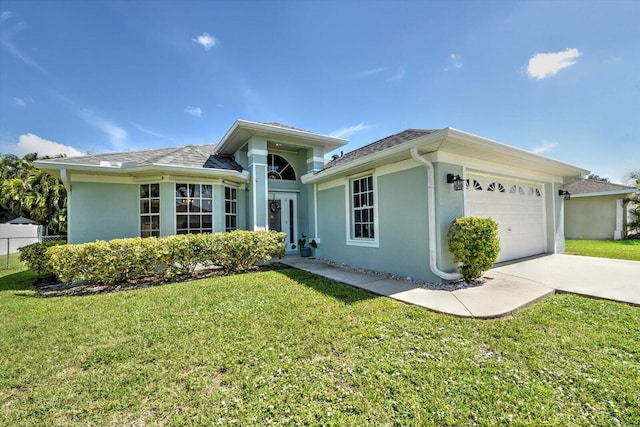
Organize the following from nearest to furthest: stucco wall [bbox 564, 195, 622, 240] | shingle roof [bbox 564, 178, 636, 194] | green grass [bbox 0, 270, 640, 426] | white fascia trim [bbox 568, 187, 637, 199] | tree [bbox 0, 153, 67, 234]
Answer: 1. green grass [bbox 0, 270, 640, 426]
2. white fascia trim [bbox 568, 187, 637, 199]
3. shingle roof [bbox 564, 178, 636, 194]
4. stucco wall [bbox 564, 195, 622, 240]
5. tree [bbox 0, 153, 67, 234]

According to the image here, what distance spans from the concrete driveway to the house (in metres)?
0.84

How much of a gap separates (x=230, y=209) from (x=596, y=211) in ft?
Answer: 66.1

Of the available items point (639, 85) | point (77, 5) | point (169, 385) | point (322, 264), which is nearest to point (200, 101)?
point (77, 5)

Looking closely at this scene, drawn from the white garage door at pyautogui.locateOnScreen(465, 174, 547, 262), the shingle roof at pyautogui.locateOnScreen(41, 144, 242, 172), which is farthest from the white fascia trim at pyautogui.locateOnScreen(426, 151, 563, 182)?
the shingle roof at pyautogui.locateOnScreen(41, 144, 242, 172)

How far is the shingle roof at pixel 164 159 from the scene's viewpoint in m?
8.47

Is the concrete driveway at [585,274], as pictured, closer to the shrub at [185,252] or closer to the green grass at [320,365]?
the green grass at [320,365]

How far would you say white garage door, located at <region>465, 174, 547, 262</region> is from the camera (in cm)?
688

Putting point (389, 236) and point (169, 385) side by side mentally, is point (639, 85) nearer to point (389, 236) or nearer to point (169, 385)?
point (389, 236)

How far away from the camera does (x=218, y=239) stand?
24.7 feet

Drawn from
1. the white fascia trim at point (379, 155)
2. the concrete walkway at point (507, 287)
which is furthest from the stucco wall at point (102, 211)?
the concrete walkway at point (507, 287)

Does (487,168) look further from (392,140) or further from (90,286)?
(90,286)

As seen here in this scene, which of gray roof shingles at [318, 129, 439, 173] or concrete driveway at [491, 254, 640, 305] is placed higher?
gray roof shingles at [318, 129, 439, 173]

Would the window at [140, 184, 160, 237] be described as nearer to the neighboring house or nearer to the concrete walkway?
the concrete walkway

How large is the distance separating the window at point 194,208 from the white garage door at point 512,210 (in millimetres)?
8234
